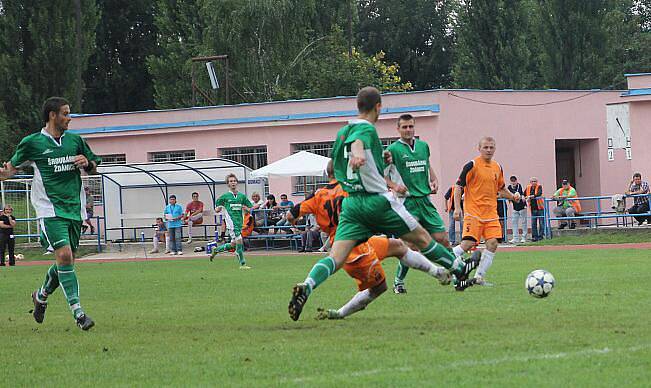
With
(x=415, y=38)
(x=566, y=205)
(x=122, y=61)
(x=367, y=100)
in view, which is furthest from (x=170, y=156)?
(x=415, y=38)

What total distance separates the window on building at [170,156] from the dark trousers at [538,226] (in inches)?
552

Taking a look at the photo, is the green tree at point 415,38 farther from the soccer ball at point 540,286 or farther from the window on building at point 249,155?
the soccer ball at point 540,286

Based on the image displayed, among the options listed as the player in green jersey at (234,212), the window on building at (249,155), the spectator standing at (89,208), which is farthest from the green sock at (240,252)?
the window on building at (249,155)

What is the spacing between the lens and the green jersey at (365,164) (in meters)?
9.83

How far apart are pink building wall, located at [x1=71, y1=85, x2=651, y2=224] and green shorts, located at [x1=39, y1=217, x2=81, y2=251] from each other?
26459 mm

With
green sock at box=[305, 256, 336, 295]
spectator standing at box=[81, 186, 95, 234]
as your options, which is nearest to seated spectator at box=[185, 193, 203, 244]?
spectator standing at box=[81, 186, 95, 234]

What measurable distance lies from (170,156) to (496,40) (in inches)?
776

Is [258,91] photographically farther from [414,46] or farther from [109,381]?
[109,381]

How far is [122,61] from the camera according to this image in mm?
66688

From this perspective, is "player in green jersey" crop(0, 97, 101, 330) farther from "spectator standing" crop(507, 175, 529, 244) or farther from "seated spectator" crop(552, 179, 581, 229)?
"seated spectator" crop(552, 179, 581, 229)

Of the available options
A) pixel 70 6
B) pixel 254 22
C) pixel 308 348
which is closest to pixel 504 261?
pixel 308 348

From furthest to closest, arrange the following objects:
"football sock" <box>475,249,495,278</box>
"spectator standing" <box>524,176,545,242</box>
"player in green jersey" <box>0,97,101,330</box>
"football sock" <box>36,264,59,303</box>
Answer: "spectator standing" <box>524,176,545,242</box>
"football sock" <box>475,249,495,278</box>
"football sock" <box>36,264,59,303</box>
"player in green jersey" <box>0,97,101,330</box>

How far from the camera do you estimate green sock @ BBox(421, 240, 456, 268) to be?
10.6 metres

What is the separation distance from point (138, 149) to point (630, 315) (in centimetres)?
3304
